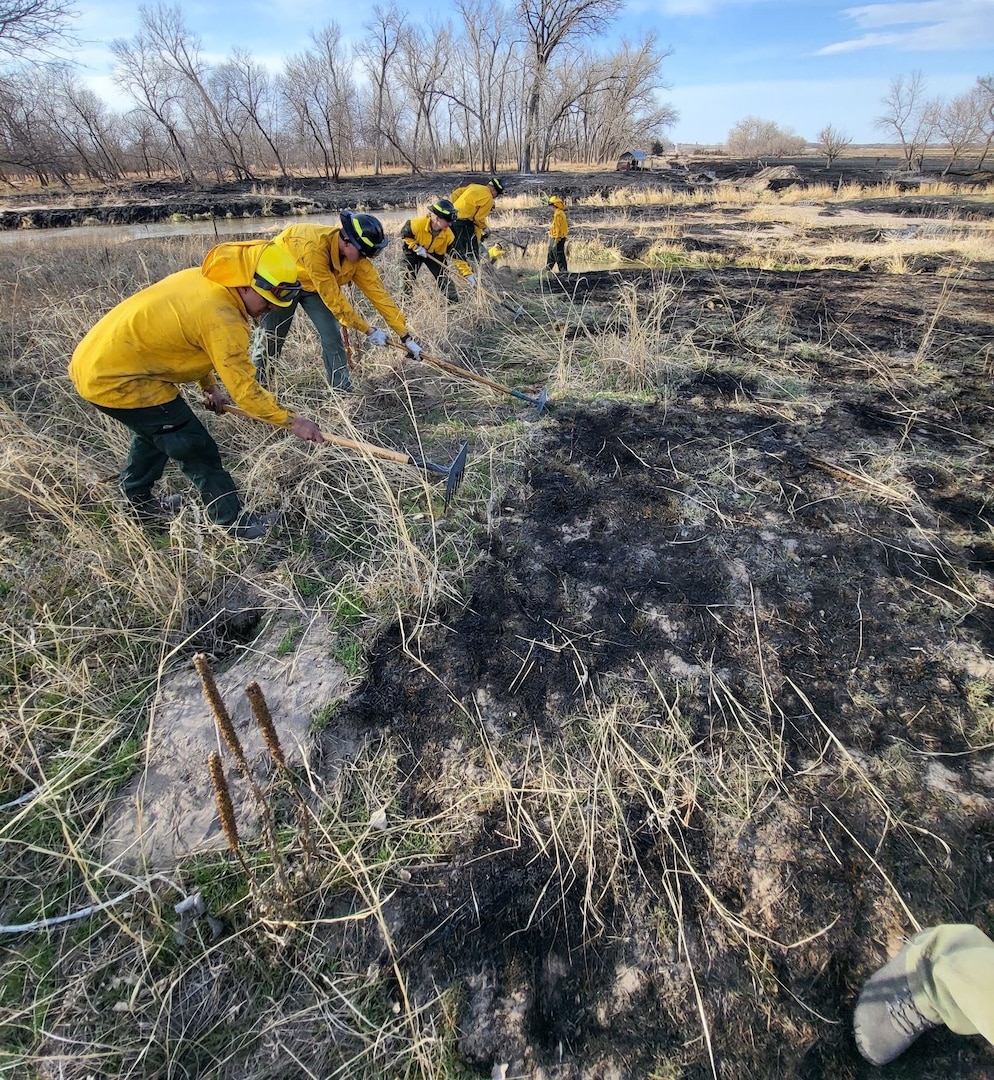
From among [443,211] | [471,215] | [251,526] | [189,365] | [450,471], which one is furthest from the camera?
[471,215]

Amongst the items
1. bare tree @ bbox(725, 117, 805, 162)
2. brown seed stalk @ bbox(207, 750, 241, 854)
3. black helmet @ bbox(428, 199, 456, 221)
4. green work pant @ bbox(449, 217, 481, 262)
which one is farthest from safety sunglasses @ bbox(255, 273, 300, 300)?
bare tree @ bbox(725, 117, 805, 162)

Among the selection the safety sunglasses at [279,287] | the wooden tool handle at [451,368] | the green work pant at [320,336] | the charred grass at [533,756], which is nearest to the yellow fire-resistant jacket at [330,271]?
the green work pant at [320,336]

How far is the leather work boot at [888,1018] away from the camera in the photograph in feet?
4.52

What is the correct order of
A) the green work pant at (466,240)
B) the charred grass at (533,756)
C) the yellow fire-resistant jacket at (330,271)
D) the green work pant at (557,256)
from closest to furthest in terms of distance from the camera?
the charred grass at (533,756) < the yellow fire-resistant jacket at (330,271) < the green work pant at (466,240) < the green work pant at (557,256)

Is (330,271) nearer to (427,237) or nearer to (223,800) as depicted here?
(427,237)

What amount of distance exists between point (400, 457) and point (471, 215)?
18.2 ft

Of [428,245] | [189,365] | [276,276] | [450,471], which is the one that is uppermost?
[276,276]

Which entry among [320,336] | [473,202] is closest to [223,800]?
[320,336]

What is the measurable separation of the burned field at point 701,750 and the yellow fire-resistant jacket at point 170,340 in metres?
1.69

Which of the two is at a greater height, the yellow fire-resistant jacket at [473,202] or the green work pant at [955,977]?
the yellow fire-resistant jacket at [473,202]

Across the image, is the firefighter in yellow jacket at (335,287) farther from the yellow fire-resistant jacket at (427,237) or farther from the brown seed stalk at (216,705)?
the brown seed stalk at (216,705)

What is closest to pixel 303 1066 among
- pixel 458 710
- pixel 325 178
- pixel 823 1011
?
pixel 458 710

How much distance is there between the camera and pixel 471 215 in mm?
7039

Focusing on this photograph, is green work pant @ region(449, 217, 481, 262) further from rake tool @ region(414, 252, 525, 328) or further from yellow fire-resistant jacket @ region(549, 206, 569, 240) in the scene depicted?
yellow fire-resistant jacket @ region(549, 206, 569, 240)
